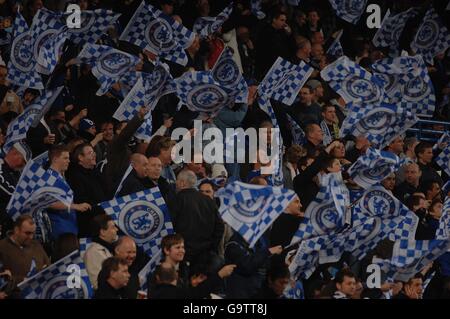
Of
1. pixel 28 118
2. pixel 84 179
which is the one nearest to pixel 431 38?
pixel 84 179

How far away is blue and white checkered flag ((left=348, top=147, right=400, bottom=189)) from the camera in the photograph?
15367 millimetres

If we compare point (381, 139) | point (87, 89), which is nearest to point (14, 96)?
point (87, 89)

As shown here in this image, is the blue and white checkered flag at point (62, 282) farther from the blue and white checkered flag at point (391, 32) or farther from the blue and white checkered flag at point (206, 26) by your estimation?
the blue and white checkered flag at point (391, 32)

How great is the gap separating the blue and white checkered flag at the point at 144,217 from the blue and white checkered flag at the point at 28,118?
108 centimetres

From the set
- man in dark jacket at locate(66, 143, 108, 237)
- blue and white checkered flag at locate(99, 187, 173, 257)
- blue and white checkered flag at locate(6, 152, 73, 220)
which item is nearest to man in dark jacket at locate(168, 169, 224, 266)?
blue and white checkered flag at locate(99, 187, 173, 257)

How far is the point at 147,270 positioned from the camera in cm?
1354

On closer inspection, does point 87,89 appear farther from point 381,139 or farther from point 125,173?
point 381,139

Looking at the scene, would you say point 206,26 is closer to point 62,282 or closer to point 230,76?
point 230,76

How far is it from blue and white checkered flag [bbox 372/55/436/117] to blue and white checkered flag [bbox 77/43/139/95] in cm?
301

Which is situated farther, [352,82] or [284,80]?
[352,82]

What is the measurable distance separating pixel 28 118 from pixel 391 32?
5131mm

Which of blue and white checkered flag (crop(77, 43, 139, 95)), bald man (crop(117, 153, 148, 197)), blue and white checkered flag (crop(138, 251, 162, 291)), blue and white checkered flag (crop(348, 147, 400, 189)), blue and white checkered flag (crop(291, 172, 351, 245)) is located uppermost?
blue and white checkered flag (crop(77, 43, 139, 95))

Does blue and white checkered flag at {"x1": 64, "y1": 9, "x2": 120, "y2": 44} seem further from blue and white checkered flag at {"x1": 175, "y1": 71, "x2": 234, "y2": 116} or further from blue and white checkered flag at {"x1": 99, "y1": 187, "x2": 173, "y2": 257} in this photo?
blue and white checkered flag at {"x1": 99, "y1": 187, "x2": 173, "y2": 257}

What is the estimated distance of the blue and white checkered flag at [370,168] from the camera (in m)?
15.4
